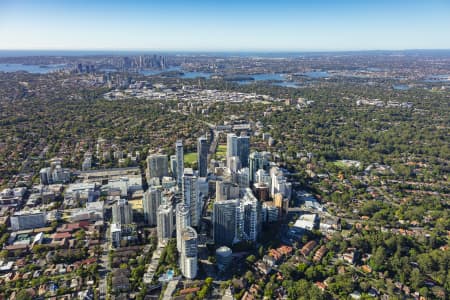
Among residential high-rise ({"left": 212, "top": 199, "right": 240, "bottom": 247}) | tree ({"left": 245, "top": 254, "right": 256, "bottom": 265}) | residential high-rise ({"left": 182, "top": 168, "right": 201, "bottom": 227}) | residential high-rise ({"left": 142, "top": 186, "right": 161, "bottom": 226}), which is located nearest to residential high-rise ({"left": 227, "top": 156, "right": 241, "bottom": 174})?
residential high-rise ({"left": 182, "top": 168, "right": 201, "bottom": 227})

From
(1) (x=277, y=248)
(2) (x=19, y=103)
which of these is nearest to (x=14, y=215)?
(1) (x=277, y=248)

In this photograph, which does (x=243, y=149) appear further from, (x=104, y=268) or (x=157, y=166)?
(x=104, y=268)

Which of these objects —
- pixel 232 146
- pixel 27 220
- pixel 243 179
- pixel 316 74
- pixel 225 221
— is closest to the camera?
pixel 225 221

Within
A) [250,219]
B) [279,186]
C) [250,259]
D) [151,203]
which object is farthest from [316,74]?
[250,259]

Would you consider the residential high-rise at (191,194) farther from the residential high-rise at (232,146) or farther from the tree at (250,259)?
the residential high-rise at (232,146)

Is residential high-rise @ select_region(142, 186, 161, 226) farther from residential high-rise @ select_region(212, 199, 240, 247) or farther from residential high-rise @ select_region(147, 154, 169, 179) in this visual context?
residential high-rise @ select_region(147, 154, 169, 179)

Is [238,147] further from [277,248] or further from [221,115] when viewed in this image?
[221,115]
